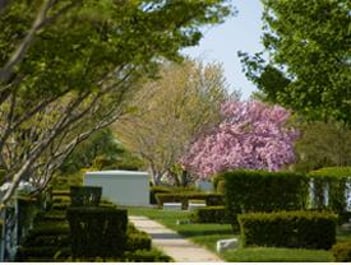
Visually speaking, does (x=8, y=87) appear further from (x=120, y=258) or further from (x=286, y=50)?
(x=286, y=50)

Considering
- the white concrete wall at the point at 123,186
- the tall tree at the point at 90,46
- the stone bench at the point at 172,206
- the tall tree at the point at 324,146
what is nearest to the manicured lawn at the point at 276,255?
the tall tree at the point at 90,46

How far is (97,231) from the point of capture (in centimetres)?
1508

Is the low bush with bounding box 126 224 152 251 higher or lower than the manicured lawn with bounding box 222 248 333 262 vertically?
higher

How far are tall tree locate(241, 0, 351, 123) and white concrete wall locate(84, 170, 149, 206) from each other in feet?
61.2

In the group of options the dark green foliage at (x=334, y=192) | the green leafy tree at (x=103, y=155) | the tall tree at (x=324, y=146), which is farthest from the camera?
the green leafy tree at (x=103, y=155)

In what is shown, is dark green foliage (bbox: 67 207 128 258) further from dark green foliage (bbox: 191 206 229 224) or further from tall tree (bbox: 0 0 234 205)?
dark green foliage (bbox: 191 206 229 224)

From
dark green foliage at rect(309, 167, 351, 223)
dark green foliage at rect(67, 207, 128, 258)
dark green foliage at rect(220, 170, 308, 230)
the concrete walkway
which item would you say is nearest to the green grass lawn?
the concrete walkway

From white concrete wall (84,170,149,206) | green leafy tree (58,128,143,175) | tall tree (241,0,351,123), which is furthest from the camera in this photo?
green leafy tree (58,128,143,175)

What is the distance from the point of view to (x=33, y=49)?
12.0 m

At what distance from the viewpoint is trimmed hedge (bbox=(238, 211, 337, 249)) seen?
1742 cm

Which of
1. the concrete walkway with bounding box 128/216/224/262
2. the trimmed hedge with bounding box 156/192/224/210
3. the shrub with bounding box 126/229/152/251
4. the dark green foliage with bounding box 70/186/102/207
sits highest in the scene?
the dark green foliage with bounding box 70/186/102/207

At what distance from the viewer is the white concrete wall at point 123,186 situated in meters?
41.3

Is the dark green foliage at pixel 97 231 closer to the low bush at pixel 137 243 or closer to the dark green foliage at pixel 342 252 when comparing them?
the low bush at pixel 137 243

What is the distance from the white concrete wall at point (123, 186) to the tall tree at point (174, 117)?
797cm
